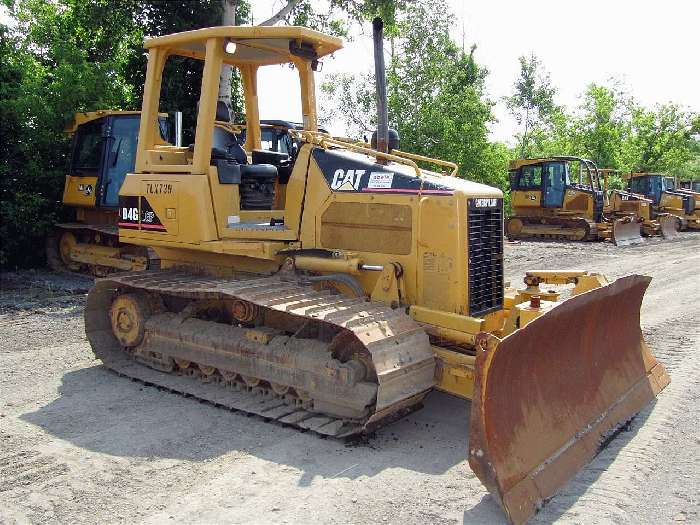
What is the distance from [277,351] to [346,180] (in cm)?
151

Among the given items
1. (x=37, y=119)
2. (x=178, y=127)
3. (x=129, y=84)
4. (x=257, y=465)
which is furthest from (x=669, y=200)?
(x=257, y=465)

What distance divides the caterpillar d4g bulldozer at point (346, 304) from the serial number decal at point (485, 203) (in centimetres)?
2

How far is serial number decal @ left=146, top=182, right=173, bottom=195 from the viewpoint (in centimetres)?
607

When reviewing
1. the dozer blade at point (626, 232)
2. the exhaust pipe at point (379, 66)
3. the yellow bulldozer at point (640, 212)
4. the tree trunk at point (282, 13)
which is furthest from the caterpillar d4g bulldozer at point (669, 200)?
the exhaust pipe at point (379, 66)

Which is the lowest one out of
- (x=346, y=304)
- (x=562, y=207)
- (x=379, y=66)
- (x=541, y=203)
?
(x=346, y=304)

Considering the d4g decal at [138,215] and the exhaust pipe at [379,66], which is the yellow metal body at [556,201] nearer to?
the exhaust pipe at [379,66]

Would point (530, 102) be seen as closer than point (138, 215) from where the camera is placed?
No

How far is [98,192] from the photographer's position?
11.5 meters

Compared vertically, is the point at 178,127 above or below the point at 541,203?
above

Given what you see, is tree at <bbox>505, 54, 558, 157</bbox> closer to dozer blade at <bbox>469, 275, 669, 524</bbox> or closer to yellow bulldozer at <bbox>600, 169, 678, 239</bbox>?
yellow bulldozer at <bbox>600, 169, 678, 239</bbox>

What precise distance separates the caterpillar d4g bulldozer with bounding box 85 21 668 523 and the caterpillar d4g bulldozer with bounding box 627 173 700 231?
72.2 feet

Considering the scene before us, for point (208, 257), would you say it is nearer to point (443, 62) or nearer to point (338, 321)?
point (338, 321)

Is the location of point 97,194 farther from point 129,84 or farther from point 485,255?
point 485,255

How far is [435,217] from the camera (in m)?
5.08
